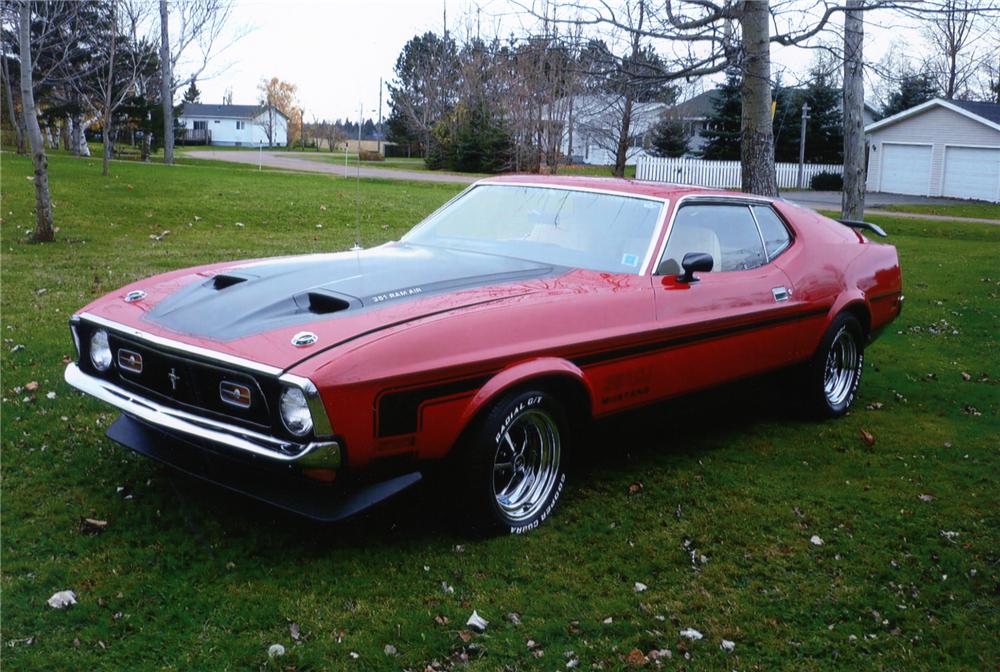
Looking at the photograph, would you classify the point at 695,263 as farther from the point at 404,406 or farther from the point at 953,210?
the point at 953,210

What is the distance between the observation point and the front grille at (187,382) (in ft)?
12.1

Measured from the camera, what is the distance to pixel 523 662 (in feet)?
11.0

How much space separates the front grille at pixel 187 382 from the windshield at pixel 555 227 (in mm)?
1891

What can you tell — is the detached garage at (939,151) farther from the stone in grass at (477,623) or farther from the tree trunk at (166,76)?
the stone in grass at (477,623)

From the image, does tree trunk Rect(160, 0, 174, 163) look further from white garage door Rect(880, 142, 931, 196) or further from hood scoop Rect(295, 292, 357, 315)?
hood scoop Rect(295, 292, 357, 315)

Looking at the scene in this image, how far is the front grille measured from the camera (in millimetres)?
3703

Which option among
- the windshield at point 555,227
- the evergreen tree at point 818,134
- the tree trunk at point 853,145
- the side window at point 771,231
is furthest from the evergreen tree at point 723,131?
the windshield at point 555,227

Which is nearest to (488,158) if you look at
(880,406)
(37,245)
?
(37,245)

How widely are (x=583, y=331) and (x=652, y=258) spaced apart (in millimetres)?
831

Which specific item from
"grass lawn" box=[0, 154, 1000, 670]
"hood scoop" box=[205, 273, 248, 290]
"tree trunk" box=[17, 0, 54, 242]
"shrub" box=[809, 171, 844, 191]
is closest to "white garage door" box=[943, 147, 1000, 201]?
"shrub" box=[809, 171, 844, 191]

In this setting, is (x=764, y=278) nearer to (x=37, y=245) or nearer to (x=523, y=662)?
(x=523, y=662)

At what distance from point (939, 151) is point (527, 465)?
37.7m

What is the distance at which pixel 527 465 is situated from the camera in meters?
4.46

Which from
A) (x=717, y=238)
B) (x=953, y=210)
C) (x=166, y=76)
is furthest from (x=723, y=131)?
(x=717, y=238)
